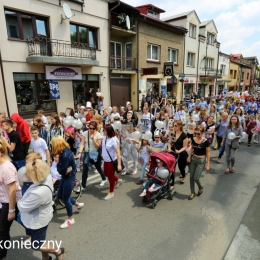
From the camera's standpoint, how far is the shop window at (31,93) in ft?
35.0

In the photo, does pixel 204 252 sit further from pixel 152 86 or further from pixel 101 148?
pixel 152 86

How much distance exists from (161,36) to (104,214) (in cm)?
1847

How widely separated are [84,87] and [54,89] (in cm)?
285

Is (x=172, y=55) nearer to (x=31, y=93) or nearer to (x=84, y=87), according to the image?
(x=84, y=87)

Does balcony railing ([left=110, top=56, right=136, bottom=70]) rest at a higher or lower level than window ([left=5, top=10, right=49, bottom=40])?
lower

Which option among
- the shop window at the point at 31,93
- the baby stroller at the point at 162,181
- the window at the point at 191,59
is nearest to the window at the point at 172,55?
the window at the point at 191,59

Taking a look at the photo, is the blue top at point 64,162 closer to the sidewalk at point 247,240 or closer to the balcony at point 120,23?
the sidewalk at point 247,240

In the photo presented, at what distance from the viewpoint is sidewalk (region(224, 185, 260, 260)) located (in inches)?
113

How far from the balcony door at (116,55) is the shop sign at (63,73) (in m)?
3.78

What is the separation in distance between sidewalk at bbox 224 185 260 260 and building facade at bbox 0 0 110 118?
432 inches

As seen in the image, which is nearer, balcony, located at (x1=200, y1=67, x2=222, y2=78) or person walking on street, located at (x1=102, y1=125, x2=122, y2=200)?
person walking on street, located at (x1=102, y1=125, x2=122, y2=200)

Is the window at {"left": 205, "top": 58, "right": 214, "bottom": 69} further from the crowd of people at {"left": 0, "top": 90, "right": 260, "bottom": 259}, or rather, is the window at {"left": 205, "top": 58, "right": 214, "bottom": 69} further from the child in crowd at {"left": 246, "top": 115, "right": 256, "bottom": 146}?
the crowd of people at {"left": 0, "top": 90, "right": 260, "bottom": 259}

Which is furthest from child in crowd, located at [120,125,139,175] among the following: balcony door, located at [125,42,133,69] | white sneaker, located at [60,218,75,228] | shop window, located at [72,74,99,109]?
balcony door, located at [125,42,133,69]

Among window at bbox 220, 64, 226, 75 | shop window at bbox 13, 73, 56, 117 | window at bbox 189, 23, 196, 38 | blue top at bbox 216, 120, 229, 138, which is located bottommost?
blue top at bbox 216, 120, 229, 138
